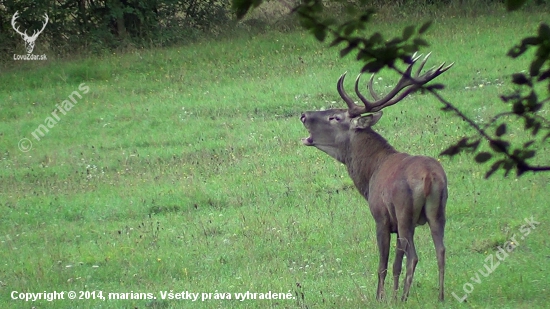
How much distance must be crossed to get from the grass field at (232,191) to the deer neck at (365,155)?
861 mm

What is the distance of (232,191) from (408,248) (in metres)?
5.01

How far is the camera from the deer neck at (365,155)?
7793mm

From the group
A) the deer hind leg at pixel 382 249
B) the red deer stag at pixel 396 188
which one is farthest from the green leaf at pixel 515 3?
the deer hind leg at pixel 382 249

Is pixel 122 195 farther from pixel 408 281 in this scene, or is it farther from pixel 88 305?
pixel 408 281

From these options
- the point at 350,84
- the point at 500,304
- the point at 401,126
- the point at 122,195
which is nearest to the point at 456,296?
the point at 500,304

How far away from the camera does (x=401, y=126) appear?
13.8 meters

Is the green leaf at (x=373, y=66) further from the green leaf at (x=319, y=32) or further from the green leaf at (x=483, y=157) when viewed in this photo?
the green leaf at (x=483, y=157)

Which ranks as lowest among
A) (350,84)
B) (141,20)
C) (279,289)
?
(141,20)

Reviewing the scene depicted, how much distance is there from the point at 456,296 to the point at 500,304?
0.36m

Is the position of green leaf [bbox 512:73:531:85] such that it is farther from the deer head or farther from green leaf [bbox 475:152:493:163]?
the deer head

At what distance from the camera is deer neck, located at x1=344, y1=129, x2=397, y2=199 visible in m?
7.79

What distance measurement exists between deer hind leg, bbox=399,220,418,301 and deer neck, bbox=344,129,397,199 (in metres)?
1.08

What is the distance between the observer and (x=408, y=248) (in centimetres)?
663

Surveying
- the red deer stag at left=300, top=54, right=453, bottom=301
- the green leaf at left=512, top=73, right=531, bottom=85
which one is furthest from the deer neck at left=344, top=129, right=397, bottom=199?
the green leaf at left=512, top=73, right=531, bottom=85
